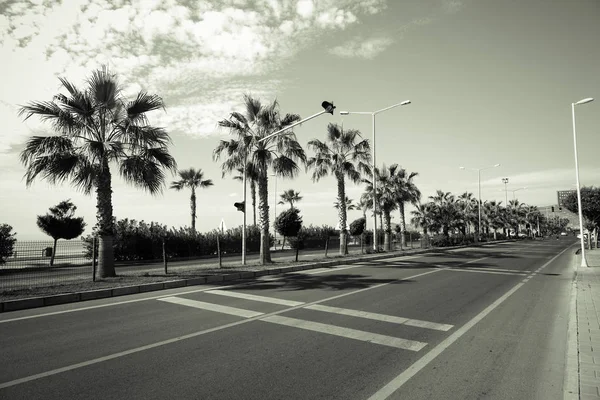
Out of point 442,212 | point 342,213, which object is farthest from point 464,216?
point 342,213

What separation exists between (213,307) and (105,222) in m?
6.90

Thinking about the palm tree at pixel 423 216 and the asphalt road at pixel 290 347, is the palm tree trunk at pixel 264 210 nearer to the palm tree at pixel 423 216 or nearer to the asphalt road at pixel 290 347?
the asphalt road at pixel 290 347

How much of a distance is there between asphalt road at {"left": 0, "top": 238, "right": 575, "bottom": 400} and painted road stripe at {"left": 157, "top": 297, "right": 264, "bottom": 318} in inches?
0.9

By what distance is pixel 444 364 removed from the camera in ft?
15.4

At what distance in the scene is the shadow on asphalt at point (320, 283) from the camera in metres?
10.7

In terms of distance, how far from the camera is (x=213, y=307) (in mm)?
7977

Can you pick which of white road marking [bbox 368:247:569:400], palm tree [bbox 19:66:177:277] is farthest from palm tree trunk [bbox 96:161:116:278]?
white road marking [bbox 368:247:569:400]

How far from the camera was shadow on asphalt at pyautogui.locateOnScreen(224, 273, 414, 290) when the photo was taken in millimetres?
10742

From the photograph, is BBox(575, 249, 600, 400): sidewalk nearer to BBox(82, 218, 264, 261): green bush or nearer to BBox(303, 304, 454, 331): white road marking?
BBox(303, 304, 454, 331): white road marking

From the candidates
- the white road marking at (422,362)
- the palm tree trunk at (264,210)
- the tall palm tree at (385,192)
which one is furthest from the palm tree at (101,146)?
the tall palm tree at (385,192)

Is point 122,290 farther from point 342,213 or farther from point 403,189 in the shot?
point 403,189

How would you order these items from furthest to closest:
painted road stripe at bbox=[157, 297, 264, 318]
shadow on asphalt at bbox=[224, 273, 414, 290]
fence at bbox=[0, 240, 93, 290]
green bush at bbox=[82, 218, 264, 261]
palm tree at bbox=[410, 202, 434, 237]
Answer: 1. palm tree at bbox=[410, 202, 434, 237]
2. green bush at bbox=[82, 218, 264, 261]
3. fence at bbox=[0, 240, 93, 290]
4. shadow on asphalt at bbox=[224, 273, 414, 290]
5. painted road stripe at bbox=[157, 297, 264, 318]

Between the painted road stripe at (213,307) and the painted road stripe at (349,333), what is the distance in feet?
1.75

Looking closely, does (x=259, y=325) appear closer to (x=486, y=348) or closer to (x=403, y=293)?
(x=486, y=348)
